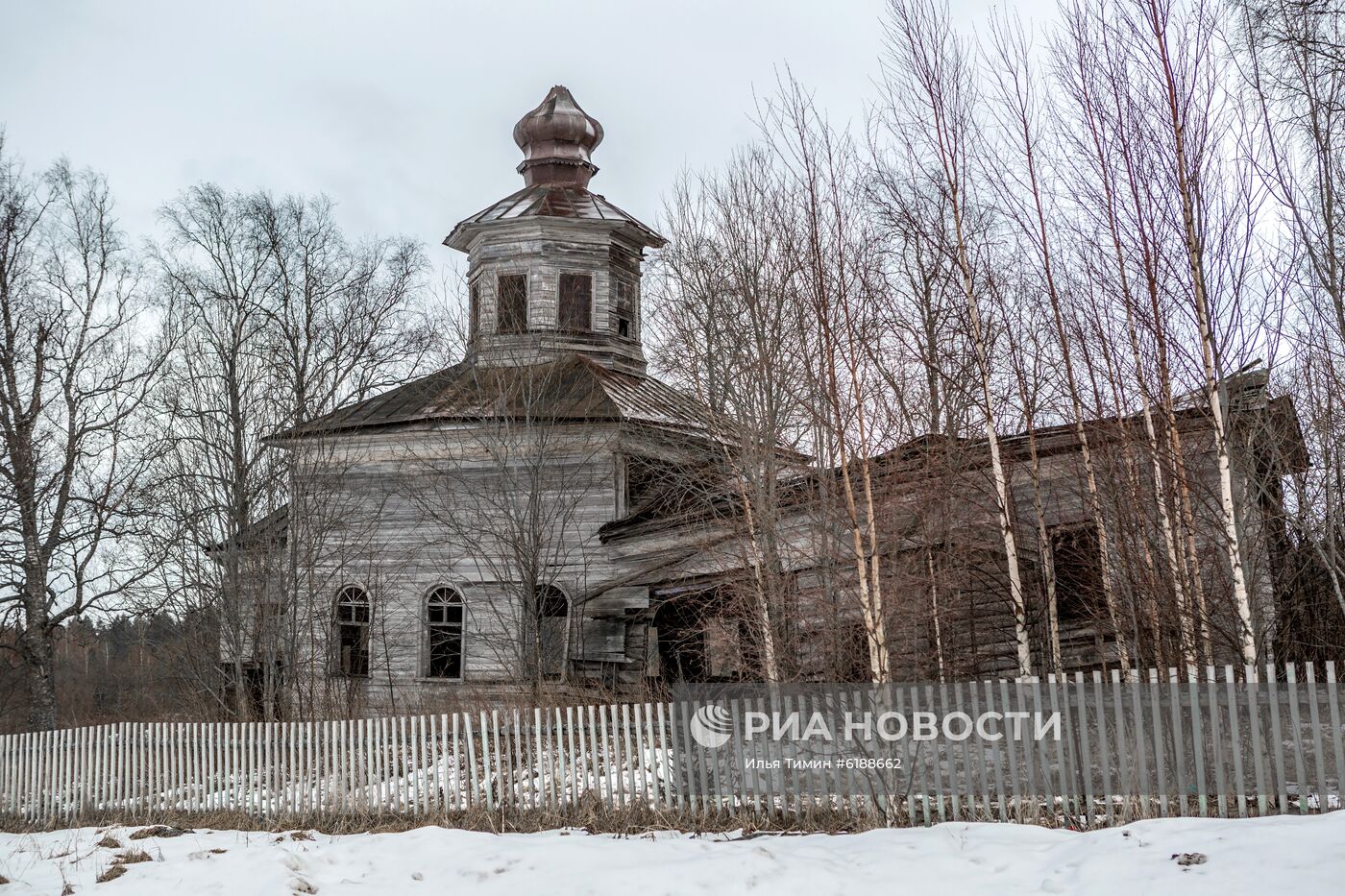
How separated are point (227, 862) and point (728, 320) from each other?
8.13 metres

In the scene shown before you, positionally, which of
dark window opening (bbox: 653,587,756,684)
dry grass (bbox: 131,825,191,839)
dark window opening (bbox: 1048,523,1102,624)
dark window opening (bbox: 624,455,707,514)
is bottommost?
dry grass (bbox: 131,825,191,839)

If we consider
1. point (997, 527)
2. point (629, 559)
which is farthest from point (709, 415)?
point (629, 559)

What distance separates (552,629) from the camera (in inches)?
722

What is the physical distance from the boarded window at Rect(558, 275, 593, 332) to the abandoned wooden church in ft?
0.16

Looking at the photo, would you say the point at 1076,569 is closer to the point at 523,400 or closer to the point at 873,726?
the point at 873,726

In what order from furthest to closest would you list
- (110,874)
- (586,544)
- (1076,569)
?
(586,544) → (1076,569) → (110,874)

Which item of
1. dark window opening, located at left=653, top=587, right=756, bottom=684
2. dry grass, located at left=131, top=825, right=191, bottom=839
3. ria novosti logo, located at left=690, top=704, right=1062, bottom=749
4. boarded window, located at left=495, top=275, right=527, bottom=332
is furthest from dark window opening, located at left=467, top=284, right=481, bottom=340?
ria novosti logo, located at left=690, top=704, right=1062, bottom=749

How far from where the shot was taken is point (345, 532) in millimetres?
19641

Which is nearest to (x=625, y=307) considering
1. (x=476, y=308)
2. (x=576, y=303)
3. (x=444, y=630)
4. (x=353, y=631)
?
(x=576, y=303)

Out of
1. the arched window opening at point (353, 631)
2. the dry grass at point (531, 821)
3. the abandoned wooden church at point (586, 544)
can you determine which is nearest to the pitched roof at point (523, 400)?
the abandoned wooden church at point (586, 544)

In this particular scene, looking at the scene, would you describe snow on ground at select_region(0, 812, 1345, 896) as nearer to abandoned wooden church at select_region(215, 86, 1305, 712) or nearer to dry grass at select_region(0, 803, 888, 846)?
dry grass at select_region(0, 803, 888, 846)

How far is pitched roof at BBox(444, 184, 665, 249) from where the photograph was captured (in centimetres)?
2391

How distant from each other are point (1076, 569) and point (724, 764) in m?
8.33

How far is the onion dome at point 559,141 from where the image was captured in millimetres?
25906
